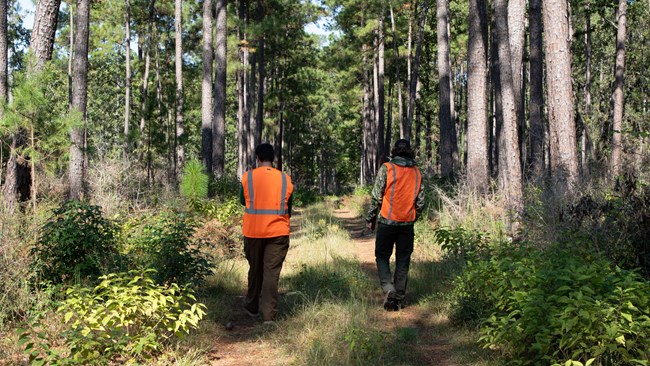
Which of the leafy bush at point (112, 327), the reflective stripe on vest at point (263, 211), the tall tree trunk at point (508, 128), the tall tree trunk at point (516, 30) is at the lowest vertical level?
the leafy bush at point (112, 327)

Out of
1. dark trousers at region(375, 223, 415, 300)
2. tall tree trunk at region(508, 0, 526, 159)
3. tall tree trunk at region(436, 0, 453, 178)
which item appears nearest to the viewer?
dark trousers at region(375, 223, 415, 300)

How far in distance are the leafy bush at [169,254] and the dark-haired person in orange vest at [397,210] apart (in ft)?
7.38

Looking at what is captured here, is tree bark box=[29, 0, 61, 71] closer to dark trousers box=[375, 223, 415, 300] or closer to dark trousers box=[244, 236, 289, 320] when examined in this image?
dark trousers box=[244, 236, 289, 320]

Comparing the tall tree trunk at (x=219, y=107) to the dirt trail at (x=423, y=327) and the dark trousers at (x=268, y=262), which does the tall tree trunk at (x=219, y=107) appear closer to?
the dirt trail at (x=423, y=327)

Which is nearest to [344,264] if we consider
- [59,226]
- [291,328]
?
[291,328]

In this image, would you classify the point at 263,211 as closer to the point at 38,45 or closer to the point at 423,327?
the point at 423,327

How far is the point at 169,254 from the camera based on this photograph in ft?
21.4

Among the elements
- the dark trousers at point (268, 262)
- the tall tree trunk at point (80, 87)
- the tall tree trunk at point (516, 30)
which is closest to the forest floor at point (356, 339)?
the dark trousers at point (268, 262)

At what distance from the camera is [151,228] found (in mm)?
7191

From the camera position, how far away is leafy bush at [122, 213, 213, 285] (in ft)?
21.0

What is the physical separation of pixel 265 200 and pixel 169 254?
5.08ft

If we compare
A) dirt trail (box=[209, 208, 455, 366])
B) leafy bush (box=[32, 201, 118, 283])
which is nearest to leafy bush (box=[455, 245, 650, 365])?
dirt trail (box=[209, 208, 455, 366])

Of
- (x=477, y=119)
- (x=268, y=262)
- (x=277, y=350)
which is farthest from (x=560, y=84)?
(x=277, y=350)

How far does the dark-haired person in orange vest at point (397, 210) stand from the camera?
6.52 m
